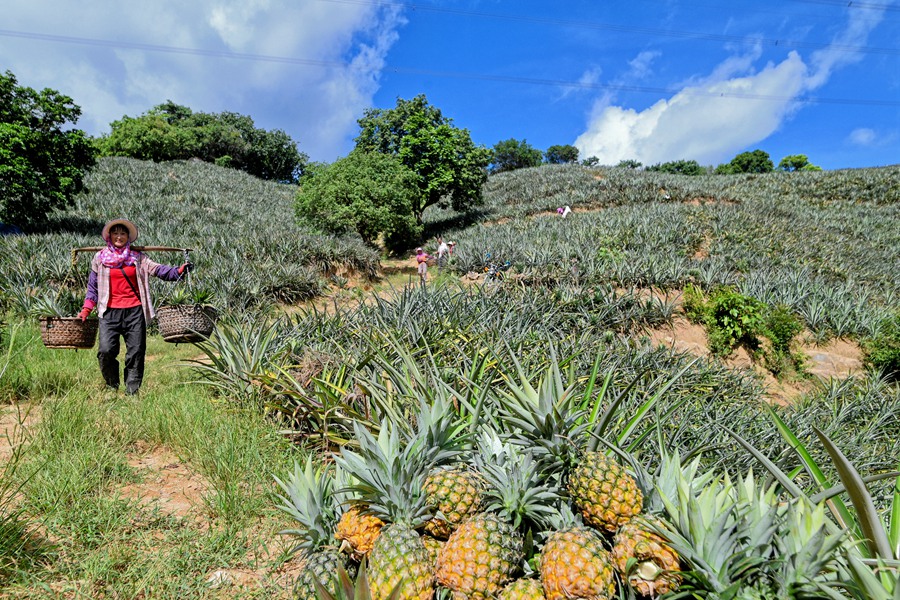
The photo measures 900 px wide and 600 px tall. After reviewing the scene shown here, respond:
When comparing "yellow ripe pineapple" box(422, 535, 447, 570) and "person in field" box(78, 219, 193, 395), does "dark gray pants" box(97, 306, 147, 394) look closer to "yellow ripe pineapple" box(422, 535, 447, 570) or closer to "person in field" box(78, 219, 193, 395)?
"person in field" box(78, 219, 193, 395)

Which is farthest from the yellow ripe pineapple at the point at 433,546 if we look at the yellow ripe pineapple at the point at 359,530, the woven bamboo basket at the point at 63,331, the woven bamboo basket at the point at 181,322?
the woven bamboo basket at the point at 63,331

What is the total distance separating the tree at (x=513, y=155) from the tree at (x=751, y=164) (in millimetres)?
29515

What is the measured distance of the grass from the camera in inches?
88.7

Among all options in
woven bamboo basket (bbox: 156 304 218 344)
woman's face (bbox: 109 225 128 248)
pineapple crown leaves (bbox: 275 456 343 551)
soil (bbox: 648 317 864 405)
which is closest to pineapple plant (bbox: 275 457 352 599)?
pineapple crown leaves (bbox: 275 456 343 551)

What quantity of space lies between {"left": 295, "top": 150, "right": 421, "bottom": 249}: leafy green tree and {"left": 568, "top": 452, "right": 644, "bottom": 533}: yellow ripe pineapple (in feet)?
50.8

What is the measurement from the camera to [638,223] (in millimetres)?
15227

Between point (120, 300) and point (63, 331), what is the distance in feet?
1.91

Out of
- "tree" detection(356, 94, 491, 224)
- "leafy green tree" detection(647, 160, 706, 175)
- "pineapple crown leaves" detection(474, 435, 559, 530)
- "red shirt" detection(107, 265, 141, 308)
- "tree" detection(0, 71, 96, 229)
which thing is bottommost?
"pineapple crown leaves" detection(474, 435, 559, 530)

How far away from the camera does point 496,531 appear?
1.56 metres

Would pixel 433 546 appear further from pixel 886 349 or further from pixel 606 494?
pixel 886 349

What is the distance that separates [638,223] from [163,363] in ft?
46.1

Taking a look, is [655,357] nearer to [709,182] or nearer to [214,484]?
[214,484]

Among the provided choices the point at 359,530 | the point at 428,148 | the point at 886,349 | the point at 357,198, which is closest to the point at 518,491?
the point at 359,530

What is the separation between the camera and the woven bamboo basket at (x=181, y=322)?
454cm
